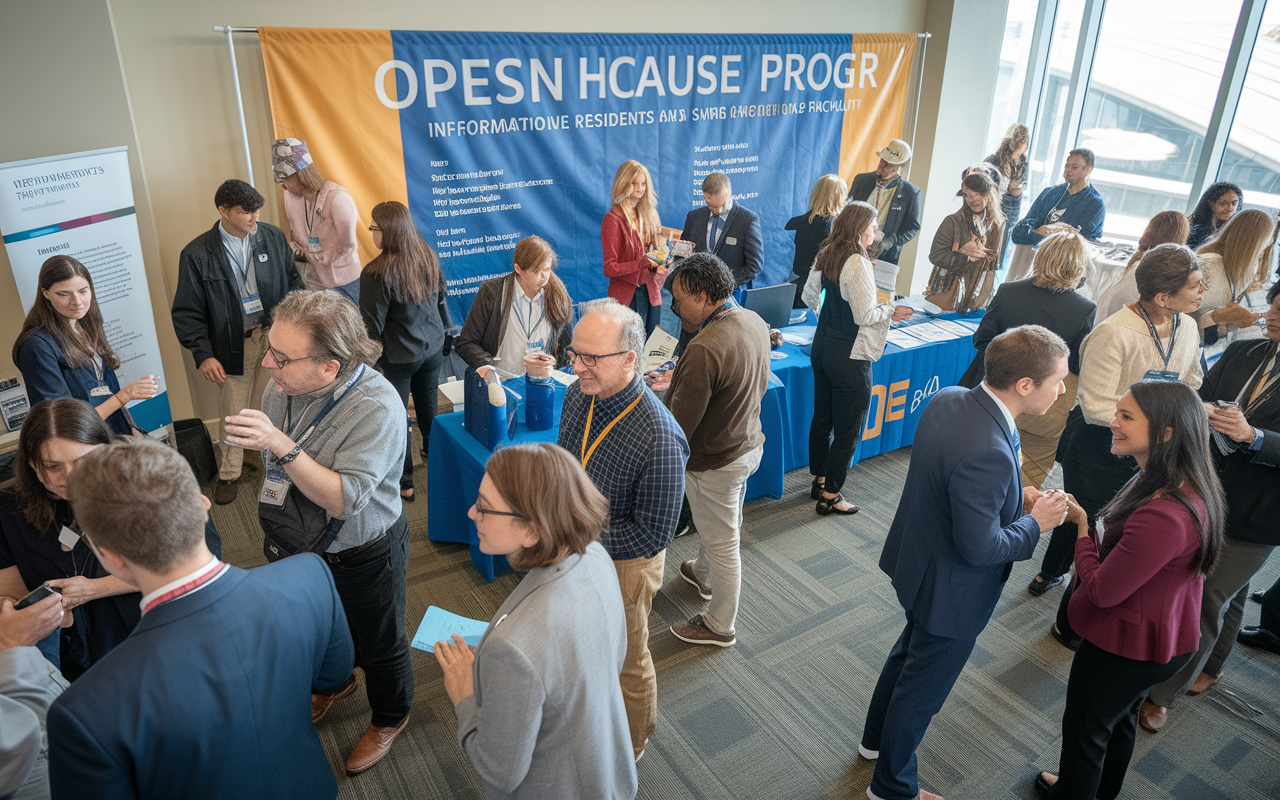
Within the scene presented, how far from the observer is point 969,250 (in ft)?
14.4

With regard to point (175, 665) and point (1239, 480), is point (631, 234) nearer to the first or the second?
point (1239, 480)

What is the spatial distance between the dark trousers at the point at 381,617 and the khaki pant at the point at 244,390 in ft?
7.16

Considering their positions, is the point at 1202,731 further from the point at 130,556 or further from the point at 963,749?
the point at 130,556

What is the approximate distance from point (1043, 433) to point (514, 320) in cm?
244

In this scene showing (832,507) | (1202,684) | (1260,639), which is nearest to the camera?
(1202,684)

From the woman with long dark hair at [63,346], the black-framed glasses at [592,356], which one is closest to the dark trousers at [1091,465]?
the black-framed glasses at [592,356]

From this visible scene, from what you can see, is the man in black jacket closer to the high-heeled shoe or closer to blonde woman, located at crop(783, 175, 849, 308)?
the high-heeled shoe

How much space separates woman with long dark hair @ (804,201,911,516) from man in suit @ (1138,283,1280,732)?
1.29 meters

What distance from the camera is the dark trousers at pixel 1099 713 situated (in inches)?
74.5

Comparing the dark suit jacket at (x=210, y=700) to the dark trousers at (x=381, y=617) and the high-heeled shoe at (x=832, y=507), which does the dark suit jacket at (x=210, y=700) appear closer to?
the dark trousers at (x=381, y=617)

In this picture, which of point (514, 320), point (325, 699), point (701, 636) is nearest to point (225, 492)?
point (325, 699)

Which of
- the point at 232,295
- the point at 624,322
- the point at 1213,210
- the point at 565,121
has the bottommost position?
the point at 232,295

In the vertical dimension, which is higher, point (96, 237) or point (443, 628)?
point (96, 237)

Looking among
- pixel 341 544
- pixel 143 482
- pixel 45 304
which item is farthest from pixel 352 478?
pixel 45 304
